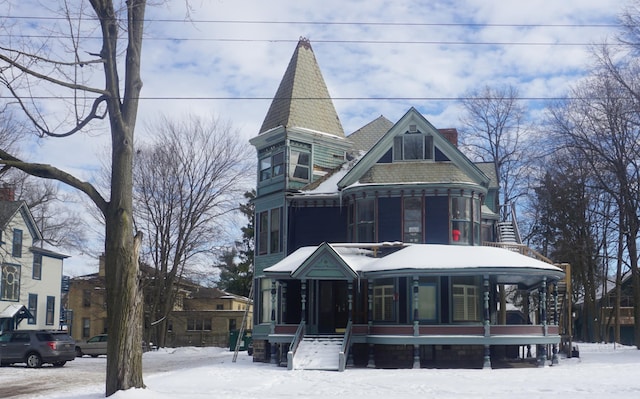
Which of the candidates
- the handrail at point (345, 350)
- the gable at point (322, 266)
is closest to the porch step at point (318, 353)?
the handrail at point (345, 350)

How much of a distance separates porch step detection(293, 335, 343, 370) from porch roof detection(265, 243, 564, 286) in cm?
247

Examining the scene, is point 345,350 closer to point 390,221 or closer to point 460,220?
point 390,221

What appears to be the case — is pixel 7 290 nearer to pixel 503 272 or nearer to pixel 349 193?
pixel 349 193

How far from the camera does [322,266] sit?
2788 centimetres

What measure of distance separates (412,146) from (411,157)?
485 millimetres

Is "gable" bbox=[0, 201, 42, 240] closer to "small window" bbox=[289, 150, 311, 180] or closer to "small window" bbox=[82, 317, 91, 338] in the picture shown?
"small window" bbox=[82, 317, 91, 338]

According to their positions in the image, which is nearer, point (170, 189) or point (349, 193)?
point (349, 193)

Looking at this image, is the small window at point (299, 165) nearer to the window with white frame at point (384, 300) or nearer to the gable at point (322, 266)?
the gable at point (322, 266)

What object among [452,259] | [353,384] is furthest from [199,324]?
[353,384]

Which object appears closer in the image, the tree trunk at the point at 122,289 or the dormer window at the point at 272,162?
the tree trunk at the point at 122,289

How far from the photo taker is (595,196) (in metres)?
42.7

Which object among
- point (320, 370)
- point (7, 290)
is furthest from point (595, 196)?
point (7, 290)

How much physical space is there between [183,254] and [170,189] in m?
4.07

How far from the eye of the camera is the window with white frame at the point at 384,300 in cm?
2844
